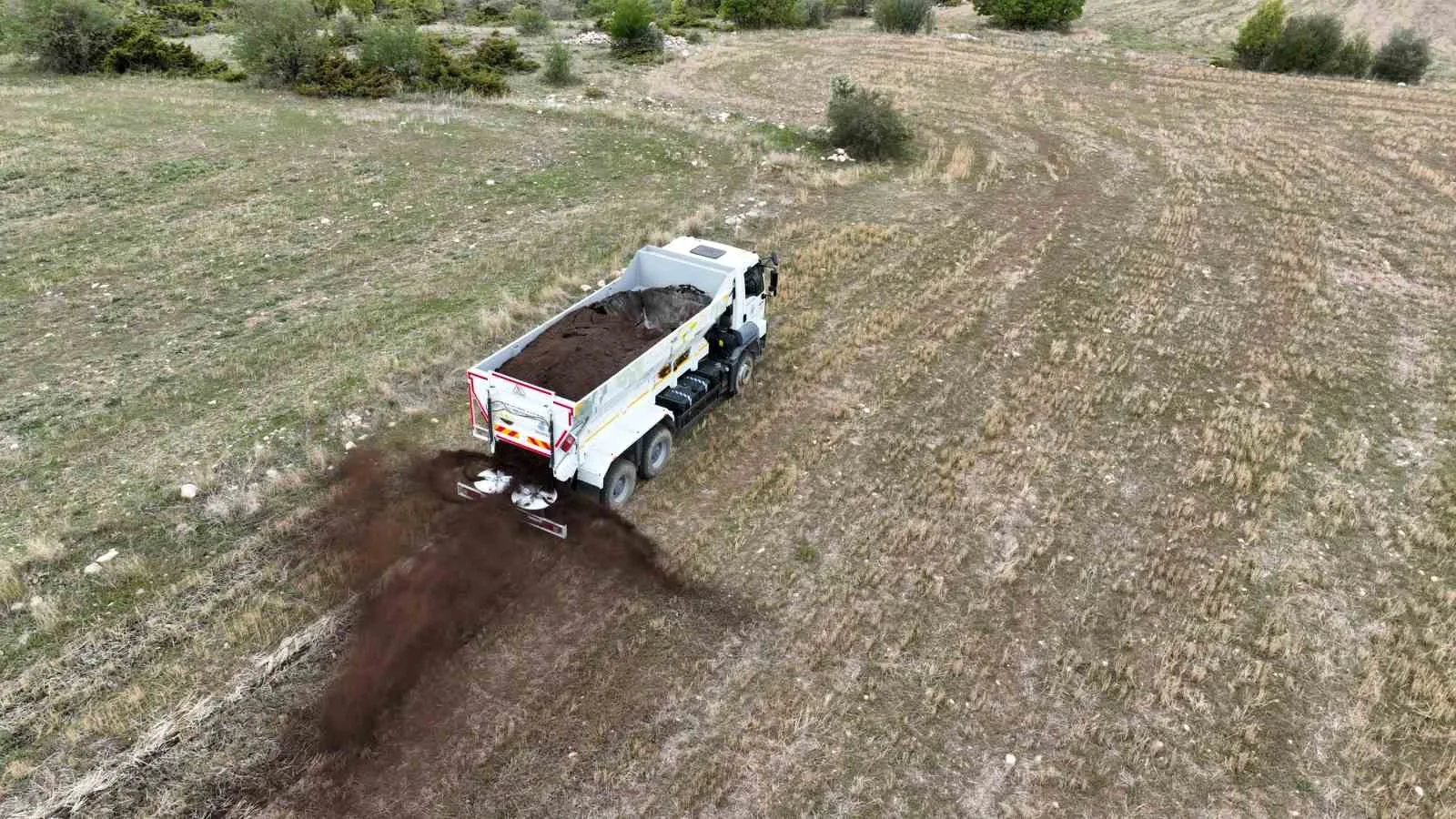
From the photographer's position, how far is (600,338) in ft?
38.2

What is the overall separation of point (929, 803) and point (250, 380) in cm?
1218

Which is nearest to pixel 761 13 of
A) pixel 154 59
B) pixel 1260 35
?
pixel 1260 35

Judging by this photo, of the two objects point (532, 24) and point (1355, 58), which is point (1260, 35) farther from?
point (532, 24)

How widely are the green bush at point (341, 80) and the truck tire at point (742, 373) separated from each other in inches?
1001

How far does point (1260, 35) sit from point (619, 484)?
46.8 meters

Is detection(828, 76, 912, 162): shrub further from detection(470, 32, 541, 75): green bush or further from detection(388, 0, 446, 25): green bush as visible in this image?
detection(388, 0, 446, 25): green bush

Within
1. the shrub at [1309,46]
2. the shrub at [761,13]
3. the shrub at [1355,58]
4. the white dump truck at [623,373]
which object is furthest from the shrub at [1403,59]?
the white dump truck at [623,373]

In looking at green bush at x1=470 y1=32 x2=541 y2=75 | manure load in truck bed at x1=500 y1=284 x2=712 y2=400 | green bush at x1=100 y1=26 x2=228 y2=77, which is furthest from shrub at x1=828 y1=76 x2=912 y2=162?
green bush at x1=100 y1=26 x2=228 y2=77

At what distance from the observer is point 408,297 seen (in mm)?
16266

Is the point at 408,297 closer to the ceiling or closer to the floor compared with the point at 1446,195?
closer to the floor

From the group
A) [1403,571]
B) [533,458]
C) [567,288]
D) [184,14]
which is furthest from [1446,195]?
[184,14]

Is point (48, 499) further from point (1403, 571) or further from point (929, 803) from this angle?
point (1403, 571)

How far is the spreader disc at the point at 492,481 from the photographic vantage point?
10.2m

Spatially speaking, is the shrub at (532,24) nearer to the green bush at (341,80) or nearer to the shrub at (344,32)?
the shrub at (344,32)
